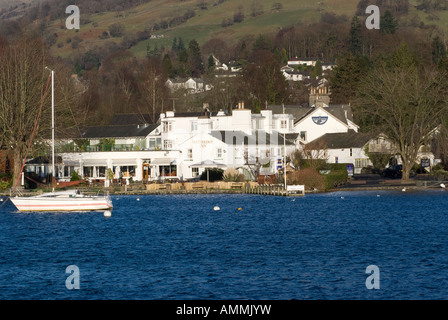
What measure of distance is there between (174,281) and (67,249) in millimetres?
13055

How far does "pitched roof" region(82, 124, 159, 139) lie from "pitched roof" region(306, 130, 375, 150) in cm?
2016

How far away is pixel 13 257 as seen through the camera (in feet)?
147

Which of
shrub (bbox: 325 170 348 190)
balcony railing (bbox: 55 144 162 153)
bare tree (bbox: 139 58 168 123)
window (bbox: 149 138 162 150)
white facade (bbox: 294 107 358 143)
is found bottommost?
shrub (bbox: 325 170 348 190)

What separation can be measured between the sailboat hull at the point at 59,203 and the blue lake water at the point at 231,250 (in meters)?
0.80

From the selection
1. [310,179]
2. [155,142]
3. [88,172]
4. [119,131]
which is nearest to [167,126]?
[155,142]

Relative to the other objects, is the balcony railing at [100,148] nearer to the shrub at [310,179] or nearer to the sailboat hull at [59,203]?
the shrub at [310,179]

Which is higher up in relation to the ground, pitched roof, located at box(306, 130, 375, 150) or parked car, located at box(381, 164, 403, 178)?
pitched roof, located at box(306, 130, 375, 150)

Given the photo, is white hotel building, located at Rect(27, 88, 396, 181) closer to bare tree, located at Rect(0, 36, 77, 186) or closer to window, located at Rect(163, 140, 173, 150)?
window, located at Rect(163, 140, 173, 150)

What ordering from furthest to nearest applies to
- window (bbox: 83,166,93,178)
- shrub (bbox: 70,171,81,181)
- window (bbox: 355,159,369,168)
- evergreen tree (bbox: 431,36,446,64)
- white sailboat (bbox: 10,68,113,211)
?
evergreen tree (bbox: 431,36,446,64)
window (bbox: 355,159,369,168)
window (bbox: 83,166,93,178)
shrub (bbox: 70,171,81,181)
white sailboat (bbox: 10,68,113,211)

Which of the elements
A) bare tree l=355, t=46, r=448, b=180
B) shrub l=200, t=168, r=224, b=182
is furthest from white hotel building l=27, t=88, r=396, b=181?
bare tree l=355, t=46, r=448, b=180

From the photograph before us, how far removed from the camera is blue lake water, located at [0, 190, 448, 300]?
35.2 m

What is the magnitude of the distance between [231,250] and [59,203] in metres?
23.4

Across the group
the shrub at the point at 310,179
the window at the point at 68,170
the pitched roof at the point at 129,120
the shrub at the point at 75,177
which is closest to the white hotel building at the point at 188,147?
the window at the point at 68,170
